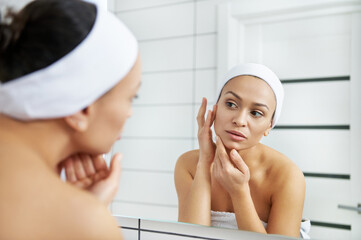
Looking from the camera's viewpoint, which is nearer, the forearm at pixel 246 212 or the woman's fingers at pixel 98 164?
the woman's fingers at pixel 98 164

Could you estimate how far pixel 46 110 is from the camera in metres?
0.43

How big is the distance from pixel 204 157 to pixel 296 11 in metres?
0.38

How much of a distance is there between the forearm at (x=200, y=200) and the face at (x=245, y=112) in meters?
0.09

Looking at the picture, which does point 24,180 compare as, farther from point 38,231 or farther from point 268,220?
point 268,220

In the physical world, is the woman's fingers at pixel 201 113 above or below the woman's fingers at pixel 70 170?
above

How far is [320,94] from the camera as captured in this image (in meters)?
0.69

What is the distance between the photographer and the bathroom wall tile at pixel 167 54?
81 cm

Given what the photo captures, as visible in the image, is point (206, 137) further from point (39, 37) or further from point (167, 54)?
point (39, 37)

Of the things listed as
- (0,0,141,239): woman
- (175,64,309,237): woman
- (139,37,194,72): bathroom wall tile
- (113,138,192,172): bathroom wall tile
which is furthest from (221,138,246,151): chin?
(0,0,141,239): woman

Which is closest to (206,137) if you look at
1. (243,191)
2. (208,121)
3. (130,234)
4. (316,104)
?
(208,121)

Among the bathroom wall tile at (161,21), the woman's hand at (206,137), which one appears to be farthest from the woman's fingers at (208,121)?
the bathroom wall tile at (161,21)

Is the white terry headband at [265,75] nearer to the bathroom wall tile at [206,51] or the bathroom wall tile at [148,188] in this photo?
the bathroom wall tile at [206,51]

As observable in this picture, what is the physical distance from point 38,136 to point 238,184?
0.43m

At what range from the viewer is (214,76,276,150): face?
695 millimetres
